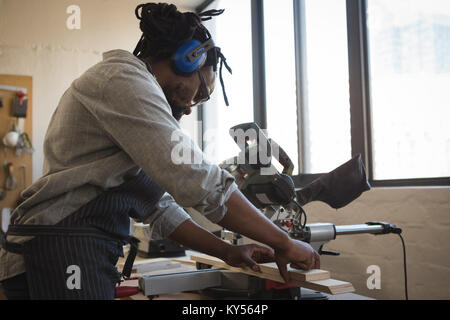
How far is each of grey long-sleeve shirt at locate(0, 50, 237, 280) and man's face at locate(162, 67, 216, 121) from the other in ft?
0.56

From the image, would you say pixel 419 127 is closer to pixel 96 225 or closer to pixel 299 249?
pixel 299 249

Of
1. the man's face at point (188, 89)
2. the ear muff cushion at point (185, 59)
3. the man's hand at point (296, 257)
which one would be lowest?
the man's hand at point (296, 257)

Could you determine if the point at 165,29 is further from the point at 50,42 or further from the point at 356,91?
the point at 50,42

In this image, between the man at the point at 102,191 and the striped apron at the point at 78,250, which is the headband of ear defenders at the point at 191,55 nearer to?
the man at the point at 102,191

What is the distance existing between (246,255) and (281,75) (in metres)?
2.01

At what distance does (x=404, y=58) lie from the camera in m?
1.95

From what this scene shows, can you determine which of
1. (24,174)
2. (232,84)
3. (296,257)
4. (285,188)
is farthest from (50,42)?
(296,257)

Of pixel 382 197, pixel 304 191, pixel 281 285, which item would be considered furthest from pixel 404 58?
pixel 281 285

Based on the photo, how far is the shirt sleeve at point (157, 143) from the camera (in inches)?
28.8

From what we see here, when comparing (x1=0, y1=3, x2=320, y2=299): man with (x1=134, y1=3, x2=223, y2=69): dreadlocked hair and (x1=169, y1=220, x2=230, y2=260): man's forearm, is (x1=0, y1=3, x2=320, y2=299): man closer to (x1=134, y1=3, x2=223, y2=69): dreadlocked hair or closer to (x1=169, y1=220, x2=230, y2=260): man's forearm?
(x1=134, y1=3, x2=223, y2=69): dreadlocked hair

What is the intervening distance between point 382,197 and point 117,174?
1349 mm

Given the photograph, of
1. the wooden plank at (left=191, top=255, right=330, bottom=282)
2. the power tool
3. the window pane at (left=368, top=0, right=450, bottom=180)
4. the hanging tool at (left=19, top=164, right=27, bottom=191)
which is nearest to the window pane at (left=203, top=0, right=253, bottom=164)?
the window pane at (left=368, top=0, right=450, bottom=180)

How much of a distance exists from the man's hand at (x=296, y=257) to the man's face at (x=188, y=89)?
45 centimetres

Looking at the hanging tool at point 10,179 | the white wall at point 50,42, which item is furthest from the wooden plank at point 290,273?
the white wall at point 50,42
